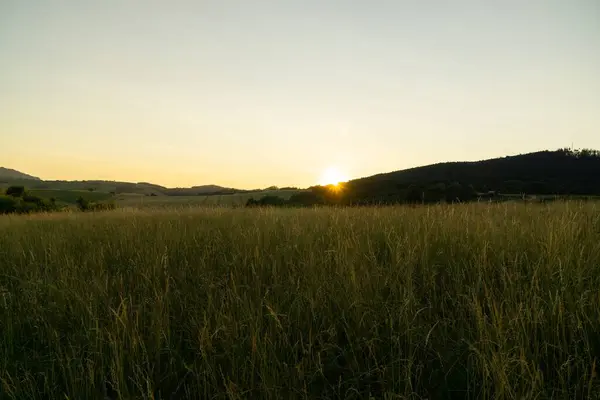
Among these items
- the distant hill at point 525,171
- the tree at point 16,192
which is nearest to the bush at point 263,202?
the tree at point 16,192

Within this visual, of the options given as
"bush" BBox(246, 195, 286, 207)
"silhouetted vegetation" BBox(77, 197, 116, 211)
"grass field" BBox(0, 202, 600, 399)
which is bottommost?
"grass field" BBox(0, 202, 600, 399)

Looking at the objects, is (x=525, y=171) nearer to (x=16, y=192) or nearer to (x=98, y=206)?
(x=98, y=206)

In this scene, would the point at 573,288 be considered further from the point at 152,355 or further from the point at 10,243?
the point at 10,243

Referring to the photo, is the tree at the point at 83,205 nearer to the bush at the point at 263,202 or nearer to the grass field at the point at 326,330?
the bush at the point at 263,202

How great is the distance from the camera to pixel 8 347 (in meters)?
2.37

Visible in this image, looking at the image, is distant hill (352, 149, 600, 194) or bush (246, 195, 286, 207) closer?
bush (246, 195, 286, 207)

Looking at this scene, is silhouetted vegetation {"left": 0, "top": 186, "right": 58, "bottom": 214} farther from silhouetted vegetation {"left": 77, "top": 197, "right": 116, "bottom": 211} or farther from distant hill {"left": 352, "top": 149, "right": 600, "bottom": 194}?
distant hill {"left": 352, "top": 149, "right": 600, "bottom": 194}

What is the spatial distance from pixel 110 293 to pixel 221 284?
3.18 feet

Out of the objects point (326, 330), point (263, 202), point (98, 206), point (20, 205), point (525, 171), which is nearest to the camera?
point (326, 330)

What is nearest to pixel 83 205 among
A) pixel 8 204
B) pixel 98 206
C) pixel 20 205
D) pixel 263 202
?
pixel 20 205

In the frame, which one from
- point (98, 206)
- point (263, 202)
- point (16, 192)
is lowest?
point (98, 206)

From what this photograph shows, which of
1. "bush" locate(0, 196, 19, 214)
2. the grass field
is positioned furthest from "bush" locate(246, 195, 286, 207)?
"bush" locate(0, 196, 19, 214)

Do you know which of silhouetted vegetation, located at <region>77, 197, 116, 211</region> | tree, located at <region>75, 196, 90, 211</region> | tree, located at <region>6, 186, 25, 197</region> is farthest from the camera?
tree, located at <region>6, 186, 25, 197</region>

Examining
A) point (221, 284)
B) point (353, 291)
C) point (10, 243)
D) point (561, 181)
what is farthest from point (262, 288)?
point (561, 181)
